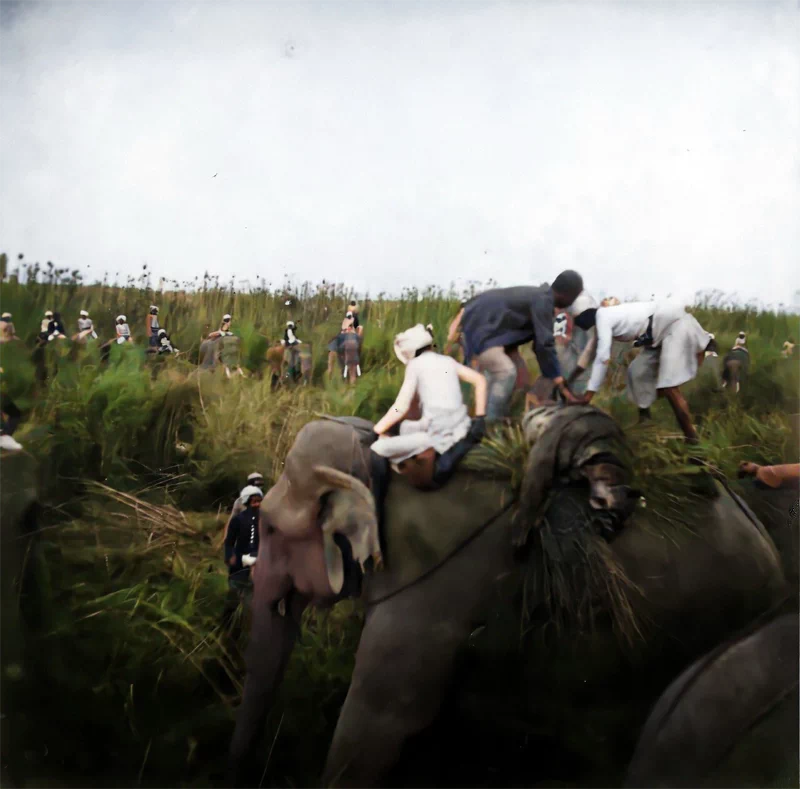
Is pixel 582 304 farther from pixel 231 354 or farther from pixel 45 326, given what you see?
pixel 45 326

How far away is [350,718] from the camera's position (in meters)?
2.54

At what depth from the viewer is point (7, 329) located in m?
2.67

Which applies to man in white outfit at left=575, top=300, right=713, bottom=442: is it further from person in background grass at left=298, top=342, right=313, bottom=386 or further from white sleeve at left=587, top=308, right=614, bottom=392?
person in background grass at left=298, top=342, right=313, bottom=386

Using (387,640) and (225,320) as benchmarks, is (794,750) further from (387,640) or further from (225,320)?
(225,320)

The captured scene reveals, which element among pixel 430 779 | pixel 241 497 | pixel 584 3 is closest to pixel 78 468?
pixel 241 497

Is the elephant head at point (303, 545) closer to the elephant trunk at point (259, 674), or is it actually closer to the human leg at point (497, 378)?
the elephant trunk at point (259, 674)

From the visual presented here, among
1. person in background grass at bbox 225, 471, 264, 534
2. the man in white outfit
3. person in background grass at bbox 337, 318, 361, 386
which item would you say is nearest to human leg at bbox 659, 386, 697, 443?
the man in white outfit

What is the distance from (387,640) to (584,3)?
2.22 meters

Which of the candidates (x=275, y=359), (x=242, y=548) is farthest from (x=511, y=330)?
(x=242, y=548)

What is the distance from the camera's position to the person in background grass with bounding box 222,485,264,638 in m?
2.60

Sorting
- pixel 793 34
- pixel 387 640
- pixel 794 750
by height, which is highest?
pixel 793 34

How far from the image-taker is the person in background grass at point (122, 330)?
8.77 ft

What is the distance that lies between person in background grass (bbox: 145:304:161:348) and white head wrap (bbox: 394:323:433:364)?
807 millimetres

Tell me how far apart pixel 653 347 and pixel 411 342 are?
2.65 ft
